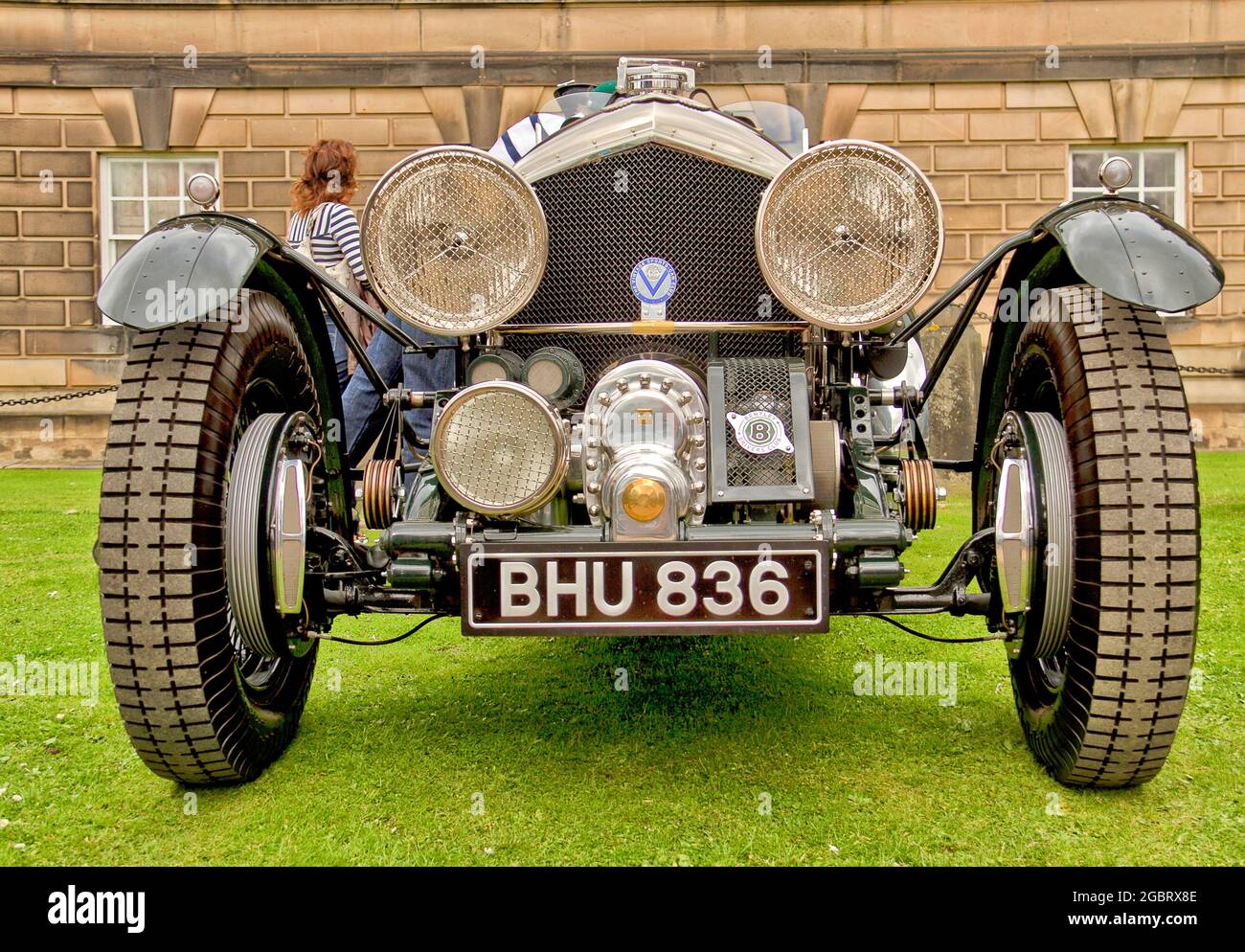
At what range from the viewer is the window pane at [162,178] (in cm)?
1307

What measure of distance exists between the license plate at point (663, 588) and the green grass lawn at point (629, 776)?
0.42 m

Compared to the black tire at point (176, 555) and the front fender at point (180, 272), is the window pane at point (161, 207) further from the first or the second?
the black tire at point (176, 555)

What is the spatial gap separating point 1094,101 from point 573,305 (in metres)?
12.1

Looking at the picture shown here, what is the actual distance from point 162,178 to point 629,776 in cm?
1264

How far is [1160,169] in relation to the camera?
43.7 feet

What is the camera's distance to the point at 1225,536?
225 inches

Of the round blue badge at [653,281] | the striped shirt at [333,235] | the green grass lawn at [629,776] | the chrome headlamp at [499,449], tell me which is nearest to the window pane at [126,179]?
the striped shirt at [333,235]

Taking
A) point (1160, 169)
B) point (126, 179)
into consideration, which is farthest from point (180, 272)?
point (1160, 169)

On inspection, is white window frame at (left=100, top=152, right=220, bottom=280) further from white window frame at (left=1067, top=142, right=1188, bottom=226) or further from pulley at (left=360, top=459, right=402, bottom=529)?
pulley at (left=360, top=459, right=402, bottom=529)

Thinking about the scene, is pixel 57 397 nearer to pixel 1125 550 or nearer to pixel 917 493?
pixel 917 493

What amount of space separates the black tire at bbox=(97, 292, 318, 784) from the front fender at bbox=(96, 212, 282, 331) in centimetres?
8

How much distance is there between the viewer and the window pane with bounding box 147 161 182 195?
1307 centimetres

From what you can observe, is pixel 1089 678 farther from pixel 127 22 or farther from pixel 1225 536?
pixel 127 22
